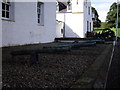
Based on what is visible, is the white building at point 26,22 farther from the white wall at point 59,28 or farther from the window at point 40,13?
the white wall at point 59,28

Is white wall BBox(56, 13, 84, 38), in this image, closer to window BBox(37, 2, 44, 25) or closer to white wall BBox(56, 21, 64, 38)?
white wall BBox(56, 21, 64, 38)

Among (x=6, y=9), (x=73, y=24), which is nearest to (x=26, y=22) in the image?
(x=6, y=9)

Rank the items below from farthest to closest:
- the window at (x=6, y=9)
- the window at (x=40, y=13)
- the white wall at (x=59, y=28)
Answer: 1. the white wall at (x=59, y=28)
2. the window at (x=40, y=13)
3. the window at (x=6, y=9)

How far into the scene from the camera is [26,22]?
1318cm

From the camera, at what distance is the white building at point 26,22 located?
→ 10941 mm

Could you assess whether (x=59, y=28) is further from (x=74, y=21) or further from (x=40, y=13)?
(x=40, y=13)

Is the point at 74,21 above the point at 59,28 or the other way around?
above

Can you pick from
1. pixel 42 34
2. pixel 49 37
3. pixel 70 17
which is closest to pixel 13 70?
pixel 42 34

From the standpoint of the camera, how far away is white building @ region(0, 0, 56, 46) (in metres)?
10.9

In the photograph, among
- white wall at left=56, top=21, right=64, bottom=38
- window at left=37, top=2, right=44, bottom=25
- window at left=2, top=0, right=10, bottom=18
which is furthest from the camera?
white wall at left=56, top=21, right=64, bottom=38

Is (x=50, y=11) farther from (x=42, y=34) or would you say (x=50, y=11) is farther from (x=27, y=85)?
(x=27, y=85)

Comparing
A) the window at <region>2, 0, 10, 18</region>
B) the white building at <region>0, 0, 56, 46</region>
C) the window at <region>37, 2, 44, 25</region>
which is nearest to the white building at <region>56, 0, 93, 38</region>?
the white building at <region>0, 0, 56, 46</region>

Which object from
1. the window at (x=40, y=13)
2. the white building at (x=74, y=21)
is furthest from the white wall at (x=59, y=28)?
the window at (x=40, y=13)

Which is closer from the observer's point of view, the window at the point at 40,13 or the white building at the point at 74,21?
the window at the point at 40,13
